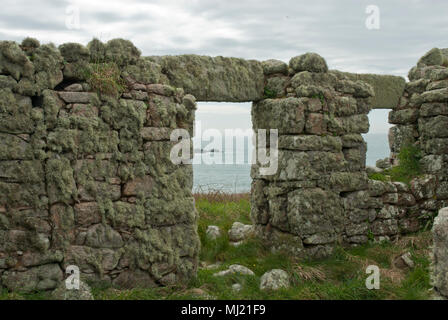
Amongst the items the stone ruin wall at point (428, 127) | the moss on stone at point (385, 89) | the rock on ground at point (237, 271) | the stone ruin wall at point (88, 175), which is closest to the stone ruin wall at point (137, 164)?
the stone ruin wall at point (88, 175)

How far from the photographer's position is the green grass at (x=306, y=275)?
4859 millimetres

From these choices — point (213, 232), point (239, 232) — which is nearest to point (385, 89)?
point (239, 232)

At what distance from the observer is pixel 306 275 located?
5.77m

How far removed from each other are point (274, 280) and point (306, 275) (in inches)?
20.4

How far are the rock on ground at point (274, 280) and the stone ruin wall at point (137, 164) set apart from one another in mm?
808

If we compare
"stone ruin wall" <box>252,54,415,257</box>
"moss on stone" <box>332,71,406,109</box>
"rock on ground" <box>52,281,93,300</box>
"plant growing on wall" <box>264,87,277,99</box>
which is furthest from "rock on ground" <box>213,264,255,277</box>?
"moss on stone" <box>332,71,406,109</box>

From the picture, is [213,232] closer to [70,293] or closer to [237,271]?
[237,271]

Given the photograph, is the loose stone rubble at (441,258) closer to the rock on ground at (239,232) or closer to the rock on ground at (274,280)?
the rock on ground at (274,280)

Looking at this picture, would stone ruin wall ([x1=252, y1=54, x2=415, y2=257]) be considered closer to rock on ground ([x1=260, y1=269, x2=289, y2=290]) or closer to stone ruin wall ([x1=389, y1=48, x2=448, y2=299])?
rock on ground ([x1=260, y1=269, x2=289, y2=290])

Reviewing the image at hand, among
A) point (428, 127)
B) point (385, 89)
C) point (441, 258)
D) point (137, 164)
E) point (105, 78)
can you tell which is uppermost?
point (385, 89)

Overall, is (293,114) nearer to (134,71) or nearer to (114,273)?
(134,71)

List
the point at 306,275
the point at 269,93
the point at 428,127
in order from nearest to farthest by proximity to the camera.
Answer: the point at 306,275 → the point at 269,93 → the point at 428,127

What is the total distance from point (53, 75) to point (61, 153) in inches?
30.2

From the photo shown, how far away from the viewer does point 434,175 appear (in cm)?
789
